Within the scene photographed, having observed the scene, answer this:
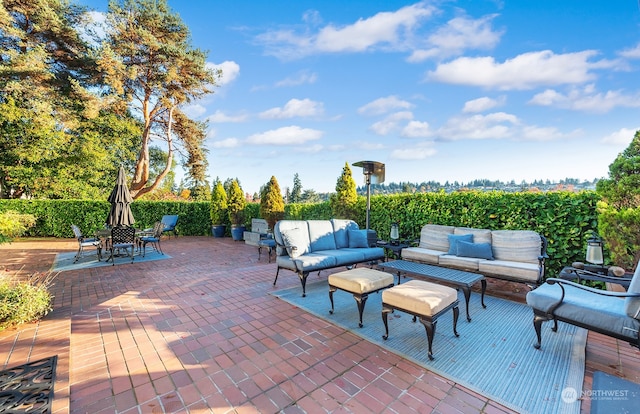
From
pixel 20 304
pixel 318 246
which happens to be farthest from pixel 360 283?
pixel 20 304

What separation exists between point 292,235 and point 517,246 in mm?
3576

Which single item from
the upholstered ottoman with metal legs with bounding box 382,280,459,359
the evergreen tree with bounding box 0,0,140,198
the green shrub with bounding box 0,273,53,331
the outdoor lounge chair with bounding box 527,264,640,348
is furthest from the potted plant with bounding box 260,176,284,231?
the evergreen tree with bounding box 0,0,140,198

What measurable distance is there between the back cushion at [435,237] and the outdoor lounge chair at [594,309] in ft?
7.30

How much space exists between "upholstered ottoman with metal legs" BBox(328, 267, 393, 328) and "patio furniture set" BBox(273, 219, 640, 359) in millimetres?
11

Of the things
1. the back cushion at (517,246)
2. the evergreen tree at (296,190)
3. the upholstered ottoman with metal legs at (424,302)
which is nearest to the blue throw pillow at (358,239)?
the back cushion at (517,246)

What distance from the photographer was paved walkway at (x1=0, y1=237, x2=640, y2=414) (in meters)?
1.90

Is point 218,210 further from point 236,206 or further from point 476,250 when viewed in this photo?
point 476,250

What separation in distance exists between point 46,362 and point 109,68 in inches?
490

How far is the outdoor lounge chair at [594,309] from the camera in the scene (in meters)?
2.15

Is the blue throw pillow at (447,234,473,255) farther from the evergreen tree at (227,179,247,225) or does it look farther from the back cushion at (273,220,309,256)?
the evergreen tree at (227,179,247,225)

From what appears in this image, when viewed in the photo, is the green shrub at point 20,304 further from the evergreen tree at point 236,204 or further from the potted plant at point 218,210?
the potted plant at point 218,210

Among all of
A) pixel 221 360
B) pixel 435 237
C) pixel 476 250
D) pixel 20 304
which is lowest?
pixel 221 360

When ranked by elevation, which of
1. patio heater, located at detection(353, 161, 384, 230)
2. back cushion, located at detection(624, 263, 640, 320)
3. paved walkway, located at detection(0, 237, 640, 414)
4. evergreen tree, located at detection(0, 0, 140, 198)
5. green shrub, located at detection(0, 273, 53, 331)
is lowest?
paved walkway, located at detection(0, 237, 640, 414)

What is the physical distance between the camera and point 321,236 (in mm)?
5238
